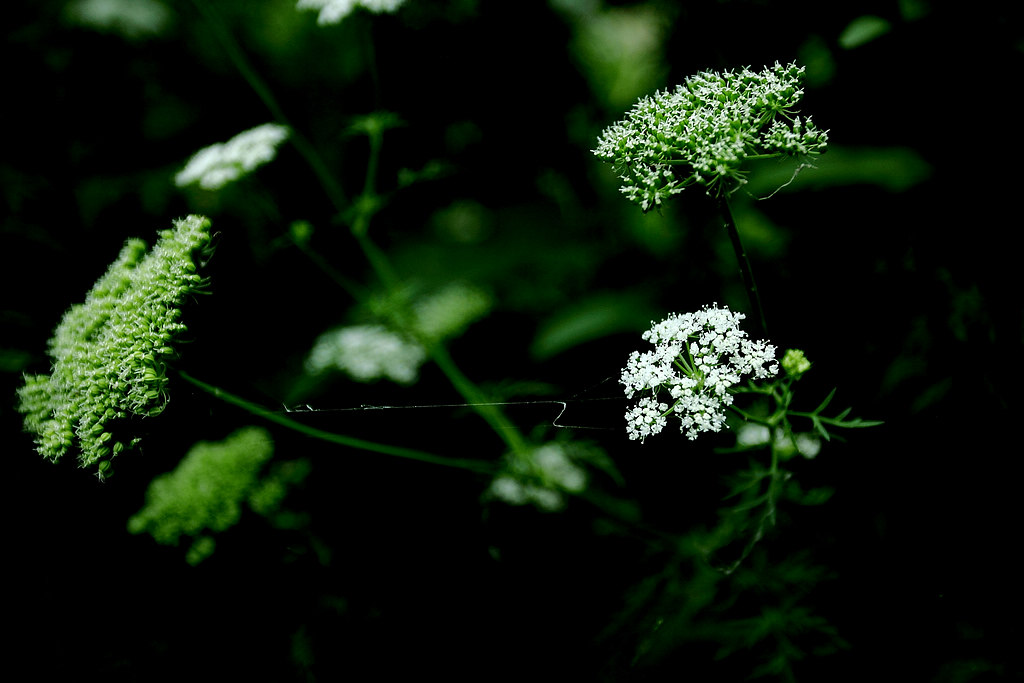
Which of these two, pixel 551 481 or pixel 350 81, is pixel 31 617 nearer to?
pixel 551 481

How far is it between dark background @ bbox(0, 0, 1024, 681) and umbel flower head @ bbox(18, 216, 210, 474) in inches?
8.8

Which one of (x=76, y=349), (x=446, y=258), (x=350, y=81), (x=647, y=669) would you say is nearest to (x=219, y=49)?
(x=350, y=81)

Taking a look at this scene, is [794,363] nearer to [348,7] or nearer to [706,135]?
[706,135]

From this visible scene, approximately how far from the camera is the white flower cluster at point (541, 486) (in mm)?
2334

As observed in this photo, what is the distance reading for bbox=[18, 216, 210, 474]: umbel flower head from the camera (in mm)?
1490

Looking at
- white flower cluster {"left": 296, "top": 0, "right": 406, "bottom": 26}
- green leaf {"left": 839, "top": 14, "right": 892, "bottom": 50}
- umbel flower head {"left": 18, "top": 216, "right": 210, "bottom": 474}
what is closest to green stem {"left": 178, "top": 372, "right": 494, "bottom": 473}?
umbel flower head {"left": 18, "top": 216, "right": 210, "bottom": 474}

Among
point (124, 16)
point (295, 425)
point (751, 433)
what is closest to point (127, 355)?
point (295, 425)

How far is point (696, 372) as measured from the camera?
4.39ft

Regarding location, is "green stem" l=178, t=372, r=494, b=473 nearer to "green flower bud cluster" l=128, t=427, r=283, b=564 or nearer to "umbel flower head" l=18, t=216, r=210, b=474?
→ "umbel flower head" l=18, t=216, r=210, b=474

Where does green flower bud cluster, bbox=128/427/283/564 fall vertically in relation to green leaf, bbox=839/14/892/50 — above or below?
below

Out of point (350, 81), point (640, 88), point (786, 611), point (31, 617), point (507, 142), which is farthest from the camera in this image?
point (350, 81)

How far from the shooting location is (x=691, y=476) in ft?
7.38

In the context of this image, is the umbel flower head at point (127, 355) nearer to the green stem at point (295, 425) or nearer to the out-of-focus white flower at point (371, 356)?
the green stem at point (295, 425)

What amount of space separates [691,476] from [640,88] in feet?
6.39
